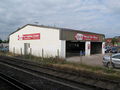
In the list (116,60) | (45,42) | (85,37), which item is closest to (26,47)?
(45,42)

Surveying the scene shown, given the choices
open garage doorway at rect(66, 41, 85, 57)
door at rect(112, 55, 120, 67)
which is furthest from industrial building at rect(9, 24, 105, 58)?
door at rect(112, 55, 120, 67)

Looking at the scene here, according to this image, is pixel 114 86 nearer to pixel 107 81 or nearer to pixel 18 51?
pixel 107 81

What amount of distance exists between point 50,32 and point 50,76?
13.5 m

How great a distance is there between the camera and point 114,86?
8.15 meters

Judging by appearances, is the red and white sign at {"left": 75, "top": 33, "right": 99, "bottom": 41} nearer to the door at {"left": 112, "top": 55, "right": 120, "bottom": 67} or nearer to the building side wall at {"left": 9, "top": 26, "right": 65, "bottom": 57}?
the building side wall at {"left": 9, "top": 26, "right": 65, "bottom": 57}

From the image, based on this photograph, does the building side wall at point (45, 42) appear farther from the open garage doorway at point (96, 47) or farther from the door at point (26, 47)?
the open garage doorway at point (96, 47)

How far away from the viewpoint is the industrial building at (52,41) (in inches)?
887

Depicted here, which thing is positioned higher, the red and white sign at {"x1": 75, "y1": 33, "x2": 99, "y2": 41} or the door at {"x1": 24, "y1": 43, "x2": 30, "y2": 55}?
the red and white sign at {"x1": 75, "y1": 33, "x2": 99, "y2": 41}

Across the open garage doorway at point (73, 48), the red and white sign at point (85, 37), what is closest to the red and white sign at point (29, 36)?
the open garage doorway at point (73, 48)

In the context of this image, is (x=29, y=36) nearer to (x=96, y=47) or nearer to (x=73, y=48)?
(x=73, y=48)

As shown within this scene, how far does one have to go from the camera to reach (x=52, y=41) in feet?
75.9

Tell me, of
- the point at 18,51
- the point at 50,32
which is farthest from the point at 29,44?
the point at 50,32

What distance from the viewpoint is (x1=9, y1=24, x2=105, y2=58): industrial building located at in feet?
Result: 73.9

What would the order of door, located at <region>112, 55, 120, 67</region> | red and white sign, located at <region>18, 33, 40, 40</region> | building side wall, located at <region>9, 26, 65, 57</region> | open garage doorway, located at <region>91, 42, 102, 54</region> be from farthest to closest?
open garage doorway, located at <region>91, 42, 102, 54</region>, red and white sign, located at <region>18, 33, 40, 40</region>, building side wall, located at <region>9, 26, 65, 57</region>, door, located at <region>112, 55, 120, 67</region>
